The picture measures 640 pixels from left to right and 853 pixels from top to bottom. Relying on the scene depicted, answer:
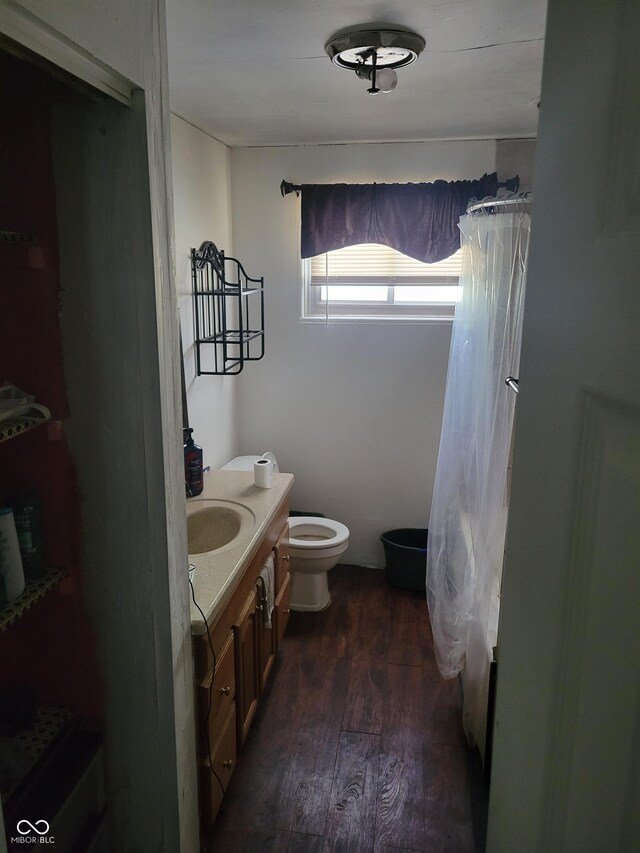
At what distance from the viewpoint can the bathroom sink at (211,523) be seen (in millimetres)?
2496

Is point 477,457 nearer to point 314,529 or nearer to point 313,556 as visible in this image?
point 313,556

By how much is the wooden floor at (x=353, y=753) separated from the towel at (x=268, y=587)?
0.46m

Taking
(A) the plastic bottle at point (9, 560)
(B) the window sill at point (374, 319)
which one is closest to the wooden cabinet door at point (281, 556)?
(B) the window sill at point (374, 319)

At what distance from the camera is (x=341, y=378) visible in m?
3.63

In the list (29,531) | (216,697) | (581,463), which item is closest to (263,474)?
(216,697)

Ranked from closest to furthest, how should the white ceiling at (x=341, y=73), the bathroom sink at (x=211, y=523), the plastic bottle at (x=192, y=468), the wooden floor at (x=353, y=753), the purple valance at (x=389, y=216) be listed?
the white ceiling at (x=341, y=73) < the wooden floor at (x=353, y=753) < the bathroom sink at (x=211, y=523) < the plastic bottle at (x=192, y=468) < the purple valance at (x=389, y=216)

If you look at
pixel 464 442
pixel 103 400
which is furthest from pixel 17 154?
pixel 464 442

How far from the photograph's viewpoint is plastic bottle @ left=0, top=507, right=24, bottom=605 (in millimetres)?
1247

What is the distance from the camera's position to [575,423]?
687mm

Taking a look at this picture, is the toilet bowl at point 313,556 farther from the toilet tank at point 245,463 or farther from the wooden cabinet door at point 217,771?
the wooden cabinet door at point 217,771

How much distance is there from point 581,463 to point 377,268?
3015 millimetres

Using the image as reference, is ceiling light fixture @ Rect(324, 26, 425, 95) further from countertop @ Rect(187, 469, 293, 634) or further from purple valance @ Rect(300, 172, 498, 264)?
countertop @ Rect(187, 469, 293, 634)

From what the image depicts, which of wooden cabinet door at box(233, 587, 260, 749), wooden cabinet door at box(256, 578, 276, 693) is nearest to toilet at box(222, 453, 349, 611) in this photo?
wooden cabinet door at box(256, 578, 276, 693)

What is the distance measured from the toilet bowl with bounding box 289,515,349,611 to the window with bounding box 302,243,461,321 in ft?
4.07
